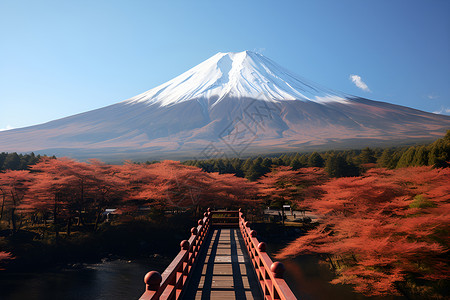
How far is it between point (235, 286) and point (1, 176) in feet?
82.5

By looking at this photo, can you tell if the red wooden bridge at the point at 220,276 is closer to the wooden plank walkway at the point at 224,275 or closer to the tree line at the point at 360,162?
the wooden plank walkway at the point at 224,275

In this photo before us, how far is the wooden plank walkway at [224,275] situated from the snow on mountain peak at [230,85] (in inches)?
3708

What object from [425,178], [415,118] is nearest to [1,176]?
[425,178]

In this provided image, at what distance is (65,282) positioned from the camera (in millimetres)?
16828

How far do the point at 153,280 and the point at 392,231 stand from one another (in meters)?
13.4

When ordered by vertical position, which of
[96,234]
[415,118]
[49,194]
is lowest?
[96,234]

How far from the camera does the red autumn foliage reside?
1253 centimetres

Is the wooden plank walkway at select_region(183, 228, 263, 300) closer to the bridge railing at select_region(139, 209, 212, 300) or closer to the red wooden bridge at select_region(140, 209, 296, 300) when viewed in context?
the red wooden bridge at select_region(140, 209, 296, 300)

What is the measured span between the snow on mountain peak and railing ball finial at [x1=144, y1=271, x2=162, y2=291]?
323 ft

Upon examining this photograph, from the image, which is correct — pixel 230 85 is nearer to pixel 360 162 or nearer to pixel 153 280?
pixel 360 162

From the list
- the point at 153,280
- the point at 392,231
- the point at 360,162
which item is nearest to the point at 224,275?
the point at 153,280

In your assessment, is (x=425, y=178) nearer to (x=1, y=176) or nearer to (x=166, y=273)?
(x=166, y=273)

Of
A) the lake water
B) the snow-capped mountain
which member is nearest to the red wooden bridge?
the lake water

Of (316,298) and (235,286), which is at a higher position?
(235,286)
